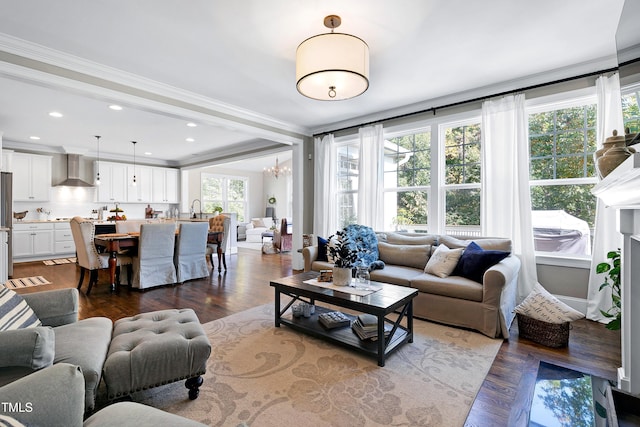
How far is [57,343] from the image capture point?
1571 millimetres

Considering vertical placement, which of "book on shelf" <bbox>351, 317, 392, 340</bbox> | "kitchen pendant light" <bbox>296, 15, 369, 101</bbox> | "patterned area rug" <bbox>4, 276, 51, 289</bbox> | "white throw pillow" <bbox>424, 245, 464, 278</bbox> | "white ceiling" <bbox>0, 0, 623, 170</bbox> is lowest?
"patterned area rug" <bbox>4, 276, 51, 289</bbox>

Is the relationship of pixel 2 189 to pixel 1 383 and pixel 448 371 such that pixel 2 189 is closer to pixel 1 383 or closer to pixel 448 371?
pixel 1 383

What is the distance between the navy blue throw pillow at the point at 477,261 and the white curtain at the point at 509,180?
67 cm

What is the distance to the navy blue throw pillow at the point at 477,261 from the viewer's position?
9.64 feet

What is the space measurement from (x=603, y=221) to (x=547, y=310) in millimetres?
1226

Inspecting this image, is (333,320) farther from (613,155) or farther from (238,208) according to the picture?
(238,208)

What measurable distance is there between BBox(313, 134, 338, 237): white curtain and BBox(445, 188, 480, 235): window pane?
6.29ft

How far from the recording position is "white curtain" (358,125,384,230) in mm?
4742

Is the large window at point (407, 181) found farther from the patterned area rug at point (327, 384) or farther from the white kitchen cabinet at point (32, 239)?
the white kitchen cabinet at point (32, 239)

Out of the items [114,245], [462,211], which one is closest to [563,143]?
[462,211]

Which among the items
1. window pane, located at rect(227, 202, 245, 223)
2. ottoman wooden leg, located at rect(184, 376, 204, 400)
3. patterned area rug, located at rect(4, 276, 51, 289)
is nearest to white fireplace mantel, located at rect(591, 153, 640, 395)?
ottoman wooden leg, located at rect(184, 376, 204, 400)

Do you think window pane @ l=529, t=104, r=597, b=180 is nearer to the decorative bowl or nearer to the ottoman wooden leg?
the ottoman wooden leg

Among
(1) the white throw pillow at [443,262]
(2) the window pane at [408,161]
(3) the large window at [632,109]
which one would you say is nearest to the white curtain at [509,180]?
(1) the white throw pillow at [443,262]

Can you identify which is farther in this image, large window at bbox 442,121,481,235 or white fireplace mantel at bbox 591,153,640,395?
large window at bbox 442,121,481,235
